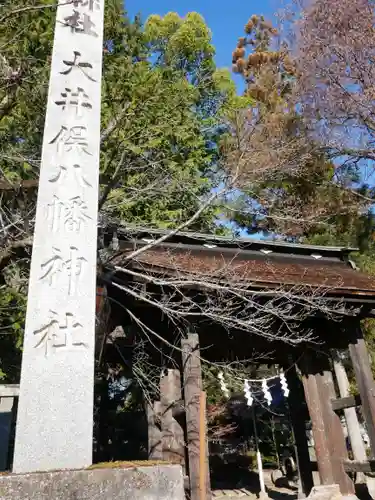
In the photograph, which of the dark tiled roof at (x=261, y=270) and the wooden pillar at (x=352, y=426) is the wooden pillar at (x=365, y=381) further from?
the wooden pillar at (x=352, y=426)

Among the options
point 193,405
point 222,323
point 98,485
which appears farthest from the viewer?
point 222,323

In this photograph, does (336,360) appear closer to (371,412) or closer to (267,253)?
(267,253)

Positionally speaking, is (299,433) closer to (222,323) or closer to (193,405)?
(222,323)

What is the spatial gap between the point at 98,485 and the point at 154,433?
4840 millimetres

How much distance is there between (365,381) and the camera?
5.37 metres

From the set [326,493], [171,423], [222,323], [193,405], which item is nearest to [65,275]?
[193,405]

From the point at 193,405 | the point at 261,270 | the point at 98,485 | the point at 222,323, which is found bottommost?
the point at 98,485

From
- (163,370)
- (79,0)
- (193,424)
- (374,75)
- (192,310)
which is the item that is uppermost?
(374,75)

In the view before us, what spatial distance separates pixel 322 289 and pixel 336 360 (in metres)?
4.07

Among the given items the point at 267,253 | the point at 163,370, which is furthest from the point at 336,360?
the point at 163,370

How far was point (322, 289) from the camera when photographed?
5340 millimetres

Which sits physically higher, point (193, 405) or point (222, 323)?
point (222, 323)

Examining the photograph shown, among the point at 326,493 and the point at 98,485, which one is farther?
the point at 326,493

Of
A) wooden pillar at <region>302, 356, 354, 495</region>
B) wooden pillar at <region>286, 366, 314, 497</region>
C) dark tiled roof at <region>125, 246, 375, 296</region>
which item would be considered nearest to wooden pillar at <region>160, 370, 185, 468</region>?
dark tiled roof at <region>125, 246, 375, 296</region>
